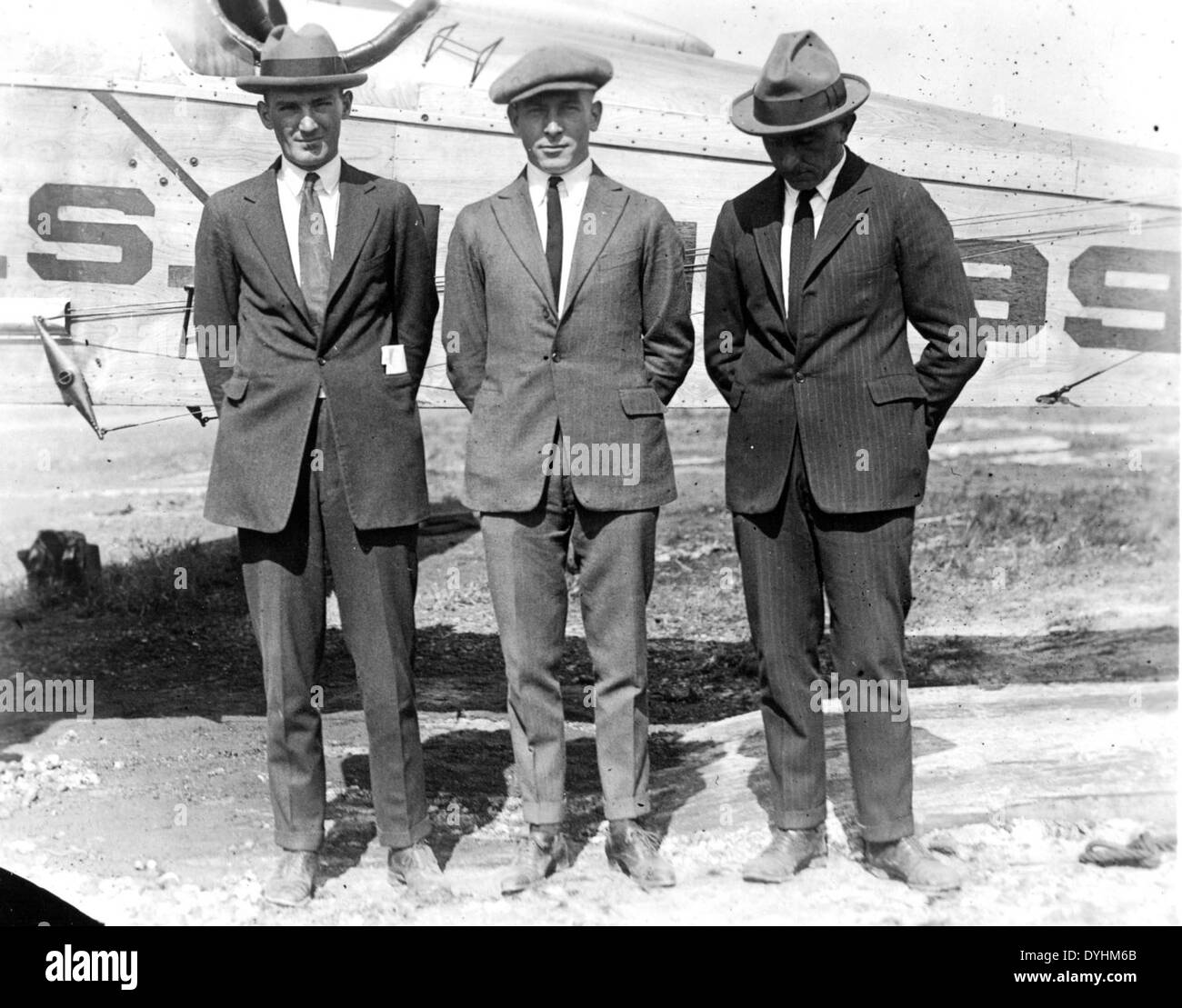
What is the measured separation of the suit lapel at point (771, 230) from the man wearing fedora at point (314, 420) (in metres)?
0.96

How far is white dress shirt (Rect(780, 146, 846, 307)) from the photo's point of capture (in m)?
3.85

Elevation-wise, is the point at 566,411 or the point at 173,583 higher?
the point at 566,411

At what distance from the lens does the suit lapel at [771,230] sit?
3.86 m

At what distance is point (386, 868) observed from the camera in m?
4.12

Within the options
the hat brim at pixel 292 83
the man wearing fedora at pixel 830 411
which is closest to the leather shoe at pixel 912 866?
the man wearing fedora at pixel 830 411

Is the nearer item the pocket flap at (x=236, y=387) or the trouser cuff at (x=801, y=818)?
the pocket flap at (x=236, y=387)

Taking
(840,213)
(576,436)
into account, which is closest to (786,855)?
(576,436)

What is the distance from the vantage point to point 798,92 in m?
3.80

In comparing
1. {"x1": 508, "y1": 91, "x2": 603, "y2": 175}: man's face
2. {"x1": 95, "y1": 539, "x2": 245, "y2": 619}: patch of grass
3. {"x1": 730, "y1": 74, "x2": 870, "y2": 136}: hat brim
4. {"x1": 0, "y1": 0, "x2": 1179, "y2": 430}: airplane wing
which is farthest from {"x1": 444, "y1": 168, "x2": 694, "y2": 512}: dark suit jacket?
{"x1": 95, "y1": 539, "x2": 245, "y2": 619}: patch of grass

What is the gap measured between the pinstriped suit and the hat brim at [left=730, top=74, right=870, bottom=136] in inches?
6.2

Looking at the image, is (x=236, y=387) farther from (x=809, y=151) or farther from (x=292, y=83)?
(x=809, y=151)

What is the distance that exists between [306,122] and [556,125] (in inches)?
27.2

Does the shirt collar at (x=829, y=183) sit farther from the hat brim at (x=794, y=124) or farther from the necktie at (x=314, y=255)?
the necktie at (x=314, y=255)

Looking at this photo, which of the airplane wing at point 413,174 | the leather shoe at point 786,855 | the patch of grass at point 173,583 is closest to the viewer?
the leather shoe at point 786,855
